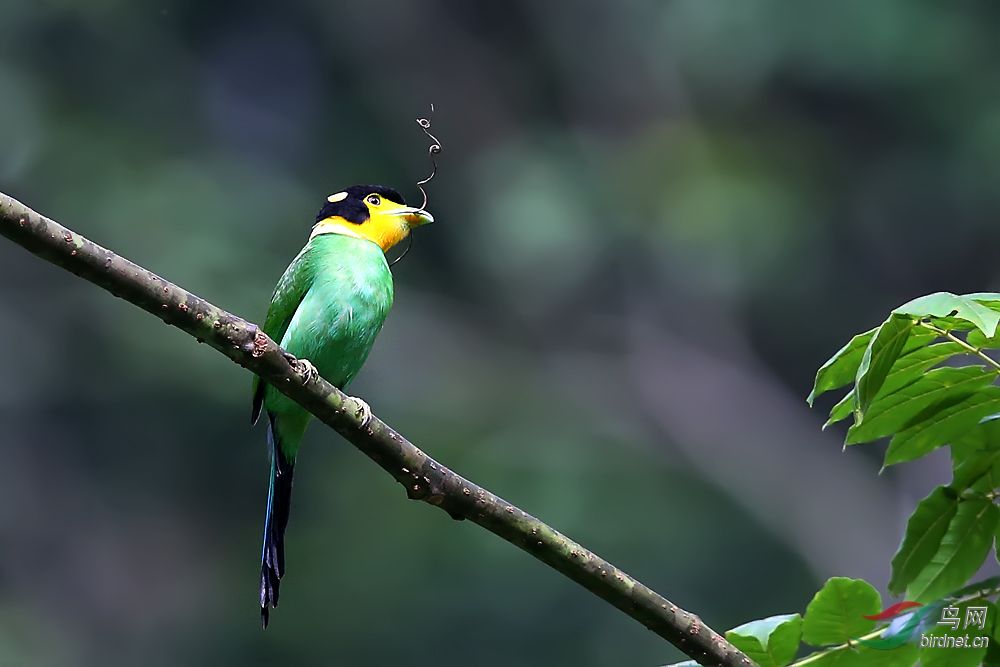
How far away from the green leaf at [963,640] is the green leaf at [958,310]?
1.26 ft

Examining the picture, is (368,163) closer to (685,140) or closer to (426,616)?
(685,140)

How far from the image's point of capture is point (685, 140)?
526 inches

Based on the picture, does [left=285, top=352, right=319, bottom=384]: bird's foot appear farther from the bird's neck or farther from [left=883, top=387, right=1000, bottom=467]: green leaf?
the bird's neck

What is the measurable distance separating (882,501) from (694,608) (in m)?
1.76

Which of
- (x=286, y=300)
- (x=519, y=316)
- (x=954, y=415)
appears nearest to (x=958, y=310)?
(x=954, y=415)

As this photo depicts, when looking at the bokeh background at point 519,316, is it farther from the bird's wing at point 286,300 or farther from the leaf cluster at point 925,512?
the leaf cluster at point 925,512

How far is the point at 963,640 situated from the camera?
202cm

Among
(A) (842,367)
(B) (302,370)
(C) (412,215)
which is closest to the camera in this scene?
(A) (842,367)

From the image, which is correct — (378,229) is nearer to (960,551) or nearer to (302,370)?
(302,370)

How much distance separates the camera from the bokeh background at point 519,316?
12469 millimetres

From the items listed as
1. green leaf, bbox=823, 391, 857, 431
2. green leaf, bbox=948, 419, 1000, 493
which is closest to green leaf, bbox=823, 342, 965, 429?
green leaf, bbox=823, 391, 857, 431

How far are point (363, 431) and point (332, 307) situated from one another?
1.57 metres

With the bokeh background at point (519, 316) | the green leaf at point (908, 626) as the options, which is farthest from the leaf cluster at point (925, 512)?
the bokeh background at point (519, 316)

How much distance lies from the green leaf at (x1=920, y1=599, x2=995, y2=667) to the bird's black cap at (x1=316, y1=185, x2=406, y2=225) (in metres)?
2.75
